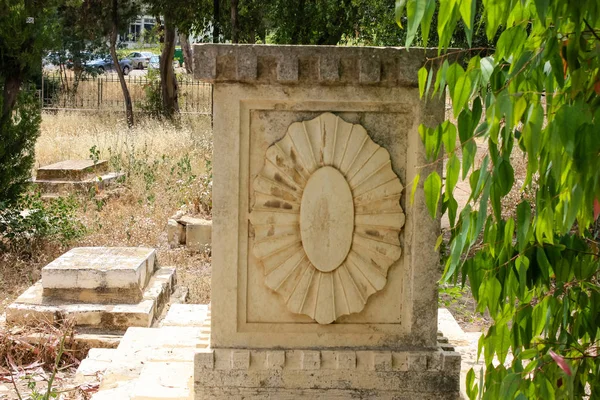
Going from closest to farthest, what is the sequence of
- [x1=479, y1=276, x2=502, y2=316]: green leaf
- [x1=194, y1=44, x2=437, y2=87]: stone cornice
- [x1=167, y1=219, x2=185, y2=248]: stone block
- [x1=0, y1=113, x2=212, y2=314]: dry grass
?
1. [x1=479, y1=276, x2=502, y2=316]: green leaf
2. [x1=194, y1=44, x2=437, y2=87]: stone cornice
3. [x1=0, y1=113, x2=212, y2=314]: dry grass
4. [x1=167, y1=219, x2=185, y2=248]: stone block

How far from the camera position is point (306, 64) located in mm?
3441

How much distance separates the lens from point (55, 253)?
794 cm

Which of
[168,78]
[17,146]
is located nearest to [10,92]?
[17,146]

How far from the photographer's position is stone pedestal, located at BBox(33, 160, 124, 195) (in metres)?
10.2

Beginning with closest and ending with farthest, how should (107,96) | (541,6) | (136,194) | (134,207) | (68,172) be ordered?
1. (541,6)
2. (134,207)
3. (136,194)
4. (68,172)
5. (107,96)

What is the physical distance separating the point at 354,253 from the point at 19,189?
5.55m

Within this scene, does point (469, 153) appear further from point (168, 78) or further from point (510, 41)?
point (168, 78)

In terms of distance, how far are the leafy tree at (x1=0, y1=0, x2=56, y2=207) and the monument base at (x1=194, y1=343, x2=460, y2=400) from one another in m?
5.09

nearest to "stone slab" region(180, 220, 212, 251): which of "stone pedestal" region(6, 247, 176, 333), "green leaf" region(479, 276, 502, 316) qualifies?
"stone pedestal" region(6, 247, 176, 333)

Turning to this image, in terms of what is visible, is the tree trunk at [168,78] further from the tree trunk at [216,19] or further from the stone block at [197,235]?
the stone block at [197,235]

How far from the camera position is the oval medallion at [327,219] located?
137 inches

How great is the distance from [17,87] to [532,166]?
7482 millimetres

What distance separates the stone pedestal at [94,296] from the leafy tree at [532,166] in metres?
3.88

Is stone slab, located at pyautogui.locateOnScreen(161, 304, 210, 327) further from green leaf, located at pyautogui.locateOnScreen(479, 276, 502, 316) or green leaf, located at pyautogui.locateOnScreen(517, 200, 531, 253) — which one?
green leaf, located at pyautogui.locateOnScreen(517, 200, 531, 253)
